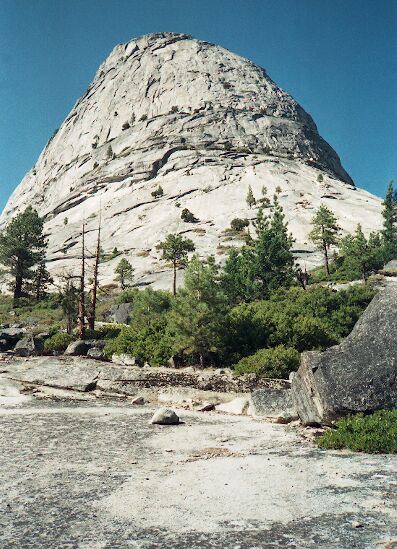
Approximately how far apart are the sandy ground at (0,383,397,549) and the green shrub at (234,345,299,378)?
893 cm

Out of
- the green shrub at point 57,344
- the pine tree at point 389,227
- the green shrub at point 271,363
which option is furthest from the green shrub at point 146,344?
the pine tree at point 389,227

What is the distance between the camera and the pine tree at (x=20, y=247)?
178ft

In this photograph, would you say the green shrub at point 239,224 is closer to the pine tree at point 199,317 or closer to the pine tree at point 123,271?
the pine tree at point 123,271

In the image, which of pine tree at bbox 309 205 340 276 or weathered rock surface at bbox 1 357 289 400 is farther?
pine tree at bbox 309 205 340 276

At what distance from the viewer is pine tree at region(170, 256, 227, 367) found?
76.7 ft

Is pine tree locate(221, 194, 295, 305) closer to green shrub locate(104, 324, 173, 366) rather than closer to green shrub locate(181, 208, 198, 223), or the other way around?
green shrub locate(104, 324, 173, 366)

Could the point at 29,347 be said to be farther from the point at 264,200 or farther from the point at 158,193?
the point at 158,193

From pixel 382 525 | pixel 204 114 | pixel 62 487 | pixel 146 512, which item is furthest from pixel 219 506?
pixel 204 114

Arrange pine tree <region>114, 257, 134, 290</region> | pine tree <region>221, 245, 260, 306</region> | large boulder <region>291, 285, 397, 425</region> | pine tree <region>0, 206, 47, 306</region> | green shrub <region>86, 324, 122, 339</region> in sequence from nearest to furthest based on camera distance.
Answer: large boulder <region>291, 285, 397, 425</region>, green shrub <region>86, 324, 122, 339</region>, pine tree <region>221, 245, 260, 306</region>, pine tree <region>0, 206, 47, 306</region>, pine tree <region>114, 257, 134, 290</region>

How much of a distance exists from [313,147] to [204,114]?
121ft

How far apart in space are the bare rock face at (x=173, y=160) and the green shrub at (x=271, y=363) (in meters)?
37.1

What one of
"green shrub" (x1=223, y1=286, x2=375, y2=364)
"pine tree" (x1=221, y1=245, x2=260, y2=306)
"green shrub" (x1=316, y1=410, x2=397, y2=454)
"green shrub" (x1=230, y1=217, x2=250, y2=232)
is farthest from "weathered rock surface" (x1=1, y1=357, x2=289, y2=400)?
"green shrub" (x1=230, y1=217, x2=250, y2=232)

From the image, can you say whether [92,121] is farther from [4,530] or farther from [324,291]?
[4,530]

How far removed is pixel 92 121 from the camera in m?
165
